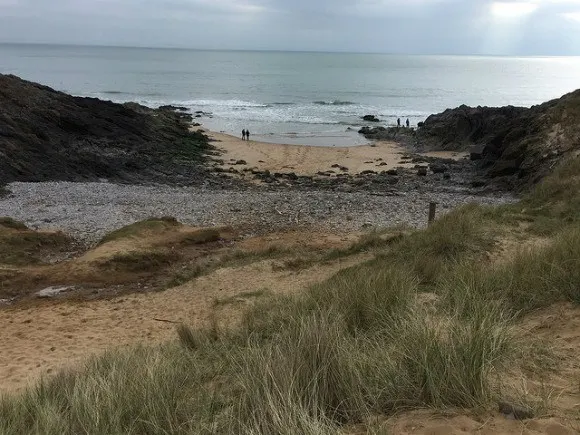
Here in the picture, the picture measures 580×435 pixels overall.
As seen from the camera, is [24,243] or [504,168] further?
[504,168]

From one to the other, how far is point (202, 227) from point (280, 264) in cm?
442

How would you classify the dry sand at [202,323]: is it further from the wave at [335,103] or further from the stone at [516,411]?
the wave at [335,103]

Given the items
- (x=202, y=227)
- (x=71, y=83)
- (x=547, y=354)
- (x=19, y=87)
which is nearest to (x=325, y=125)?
(x=19, y=87)

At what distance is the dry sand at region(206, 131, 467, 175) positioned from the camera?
29.9 metres

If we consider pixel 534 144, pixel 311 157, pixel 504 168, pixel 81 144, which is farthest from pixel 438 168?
pixel 81 144

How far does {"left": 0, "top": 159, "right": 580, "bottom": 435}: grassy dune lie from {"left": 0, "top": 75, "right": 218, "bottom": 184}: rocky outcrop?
18832 millimetres

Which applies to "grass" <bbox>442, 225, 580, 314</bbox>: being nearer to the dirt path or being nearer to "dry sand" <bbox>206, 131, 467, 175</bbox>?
the dirt path

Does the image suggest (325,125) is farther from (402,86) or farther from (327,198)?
(402,86)

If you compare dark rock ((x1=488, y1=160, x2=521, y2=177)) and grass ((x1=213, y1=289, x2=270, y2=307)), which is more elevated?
dark rock ((x1=488, y1=160, x2=521, y2=177))

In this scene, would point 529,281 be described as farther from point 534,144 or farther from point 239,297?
point 534,144

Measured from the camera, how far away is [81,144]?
26.7m

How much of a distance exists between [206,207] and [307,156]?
56.6 feet

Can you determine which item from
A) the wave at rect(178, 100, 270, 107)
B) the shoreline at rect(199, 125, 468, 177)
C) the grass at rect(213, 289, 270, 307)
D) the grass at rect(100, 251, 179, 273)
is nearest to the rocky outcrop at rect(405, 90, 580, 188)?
the shoreline at rect(199, 125, 468, 177)

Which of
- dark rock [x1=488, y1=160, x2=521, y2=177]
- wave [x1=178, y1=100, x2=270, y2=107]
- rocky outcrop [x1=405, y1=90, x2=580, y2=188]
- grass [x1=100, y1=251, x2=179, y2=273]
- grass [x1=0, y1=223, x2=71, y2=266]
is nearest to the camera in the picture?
grass [x1=100, y1=251, x2=179, y2=273]
